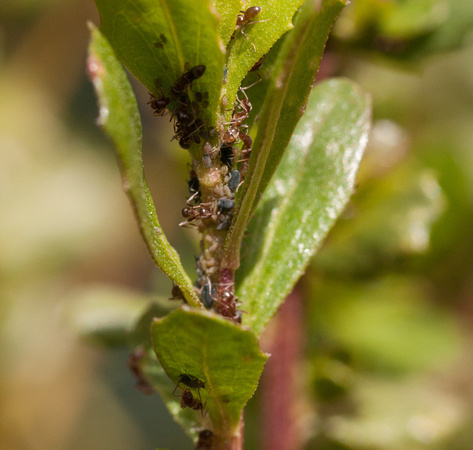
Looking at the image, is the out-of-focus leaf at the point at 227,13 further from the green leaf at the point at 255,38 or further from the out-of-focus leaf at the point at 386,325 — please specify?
the out-of-focus leaf at the point at 386,325

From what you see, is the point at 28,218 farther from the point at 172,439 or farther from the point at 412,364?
the point at 412,364

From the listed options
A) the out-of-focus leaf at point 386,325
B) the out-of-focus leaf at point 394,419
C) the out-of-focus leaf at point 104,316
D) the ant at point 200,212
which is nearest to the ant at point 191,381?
the ant at point 200,212

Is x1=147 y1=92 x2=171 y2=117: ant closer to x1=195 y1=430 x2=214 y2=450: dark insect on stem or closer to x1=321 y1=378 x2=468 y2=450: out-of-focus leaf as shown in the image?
x1=195 y1=430 x2=214 y2=450: dark insect on stem

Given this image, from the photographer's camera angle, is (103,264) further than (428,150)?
Yes

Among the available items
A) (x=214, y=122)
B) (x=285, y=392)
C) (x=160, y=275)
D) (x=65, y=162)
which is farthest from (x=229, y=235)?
(x=65, y=162)

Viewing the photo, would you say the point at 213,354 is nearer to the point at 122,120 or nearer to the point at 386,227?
the point at 122,120
